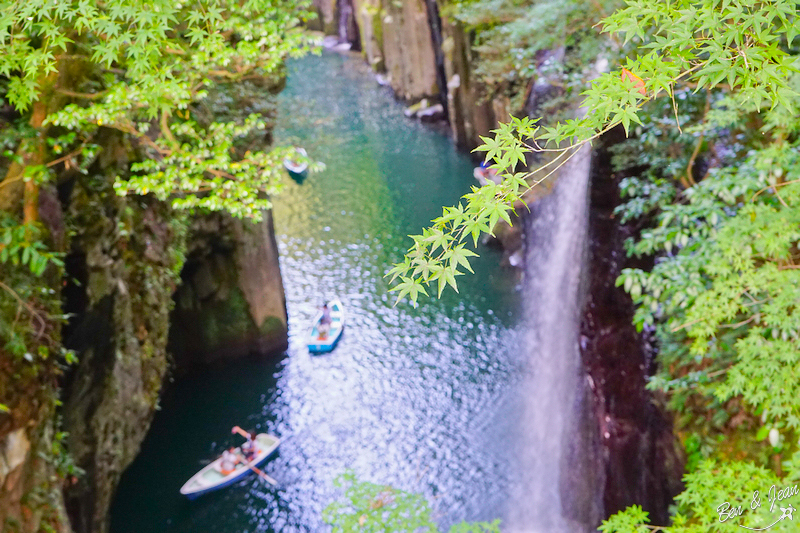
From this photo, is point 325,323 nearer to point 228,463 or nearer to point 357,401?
point 357,401

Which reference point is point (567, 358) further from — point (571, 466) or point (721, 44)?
point (721, 44)

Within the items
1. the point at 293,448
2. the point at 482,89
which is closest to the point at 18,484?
the point at 293,448

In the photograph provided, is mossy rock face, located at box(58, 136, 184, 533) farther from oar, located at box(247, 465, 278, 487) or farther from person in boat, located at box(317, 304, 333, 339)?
person in boat, located at box(317, 304, 333, 339)

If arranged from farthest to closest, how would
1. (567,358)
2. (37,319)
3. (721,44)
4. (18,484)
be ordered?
1. (567,358)
2. (37,319)
3. (18,484)
4. (721,44)

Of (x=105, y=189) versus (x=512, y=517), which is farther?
(x=512, y=517)

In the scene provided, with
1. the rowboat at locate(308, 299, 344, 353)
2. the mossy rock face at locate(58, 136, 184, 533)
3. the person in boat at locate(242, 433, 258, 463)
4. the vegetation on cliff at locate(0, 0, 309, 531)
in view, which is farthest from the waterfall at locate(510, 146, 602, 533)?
the mossy rock face at locate(58, 136, 184, 533)

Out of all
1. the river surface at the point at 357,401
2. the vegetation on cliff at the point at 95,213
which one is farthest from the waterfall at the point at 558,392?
the vegetation on cliff at the point at 95,213

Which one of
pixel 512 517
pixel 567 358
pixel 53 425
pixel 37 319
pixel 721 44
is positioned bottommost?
pixel 512 517

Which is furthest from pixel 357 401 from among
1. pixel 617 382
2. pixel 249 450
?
pixel 617 382

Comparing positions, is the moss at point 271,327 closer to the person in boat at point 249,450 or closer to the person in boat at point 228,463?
the person in boat at point 249,450
